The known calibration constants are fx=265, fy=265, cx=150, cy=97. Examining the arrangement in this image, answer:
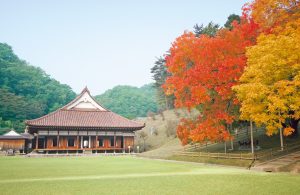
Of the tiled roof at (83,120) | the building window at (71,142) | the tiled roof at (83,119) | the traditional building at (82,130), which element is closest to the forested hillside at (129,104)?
the tiled roof at (83,119)

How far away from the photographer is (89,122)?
40.0m

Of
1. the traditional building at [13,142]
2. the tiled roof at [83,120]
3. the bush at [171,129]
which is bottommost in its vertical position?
the traditional building at [13,142]

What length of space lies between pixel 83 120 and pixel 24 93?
5232 centimetres

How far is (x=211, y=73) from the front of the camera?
68.0 ft

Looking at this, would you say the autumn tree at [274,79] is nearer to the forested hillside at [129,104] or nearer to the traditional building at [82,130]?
the traditional building at [82,130]

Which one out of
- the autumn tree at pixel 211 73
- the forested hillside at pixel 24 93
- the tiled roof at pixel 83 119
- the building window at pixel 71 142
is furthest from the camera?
the forested hillside at pixel 24 93

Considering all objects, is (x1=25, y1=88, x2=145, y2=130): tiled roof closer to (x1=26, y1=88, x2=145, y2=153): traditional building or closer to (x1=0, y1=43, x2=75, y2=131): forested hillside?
(x1=26, y1=88, x2=145, y2=153): traditional building

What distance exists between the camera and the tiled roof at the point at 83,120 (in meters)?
37.6

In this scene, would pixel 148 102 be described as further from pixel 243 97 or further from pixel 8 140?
pixel 243 97

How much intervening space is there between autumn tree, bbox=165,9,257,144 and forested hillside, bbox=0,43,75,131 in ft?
188

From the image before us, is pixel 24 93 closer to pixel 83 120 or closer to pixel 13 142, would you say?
pixel 13 142

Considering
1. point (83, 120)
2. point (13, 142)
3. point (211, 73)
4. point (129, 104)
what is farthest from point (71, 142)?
point (129, 104)

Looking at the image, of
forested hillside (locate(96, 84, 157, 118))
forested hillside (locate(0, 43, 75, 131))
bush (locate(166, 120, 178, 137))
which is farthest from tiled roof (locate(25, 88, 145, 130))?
forested hillside (locate(96, 84, 157, 118))

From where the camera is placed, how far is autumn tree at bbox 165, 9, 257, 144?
20094 millimetres
